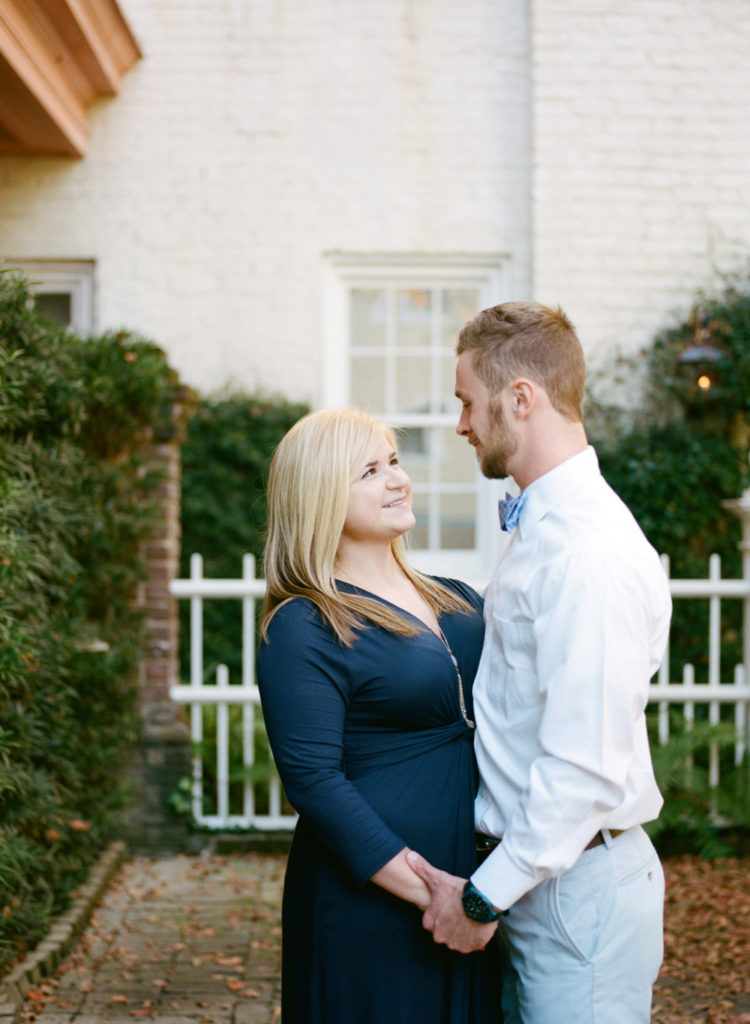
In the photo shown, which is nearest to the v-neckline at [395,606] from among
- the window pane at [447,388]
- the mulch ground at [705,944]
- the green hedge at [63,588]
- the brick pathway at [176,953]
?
the green hedge at [63,588]

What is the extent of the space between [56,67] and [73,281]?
145cm

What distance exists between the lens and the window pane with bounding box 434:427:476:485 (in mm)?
6695

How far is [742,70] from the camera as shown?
6.30 m

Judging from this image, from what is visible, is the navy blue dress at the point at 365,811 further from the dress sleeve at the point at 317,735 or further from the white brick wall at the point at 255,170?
the white brick wall at the point at 255,170

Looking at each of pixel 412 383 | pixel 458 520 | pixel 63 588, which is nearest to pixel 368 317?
pixel 412 383

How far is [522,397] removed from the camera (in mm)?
1887

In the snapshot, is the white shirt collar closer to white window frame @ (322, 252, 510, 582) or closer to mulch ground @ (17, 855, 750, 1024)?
mulch ground @ (17, 855, 750, 1024)

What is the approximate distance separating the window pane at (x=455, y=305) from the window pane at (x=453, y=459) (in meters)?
0.62

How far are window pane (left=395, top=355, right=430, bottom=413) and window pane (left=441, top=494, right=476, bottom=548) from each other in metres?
0.65

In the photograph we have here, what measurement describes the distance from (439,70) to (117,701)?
4.46m

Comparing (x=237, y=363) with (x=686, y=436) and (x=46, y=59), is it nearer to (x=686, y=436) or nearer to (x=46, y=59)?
(x=46, y=59)

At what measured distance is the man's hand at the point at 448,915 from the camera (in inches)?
70.2

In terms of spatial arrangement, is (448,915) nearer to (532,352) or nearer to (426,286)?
(532,352)

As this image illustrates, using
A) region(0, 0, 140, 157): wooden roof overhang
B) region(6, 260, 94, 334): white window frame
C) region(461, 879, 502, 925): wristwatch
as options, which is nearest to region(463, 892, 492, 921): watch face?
region(461, 879, 502, 925): wristwatch
